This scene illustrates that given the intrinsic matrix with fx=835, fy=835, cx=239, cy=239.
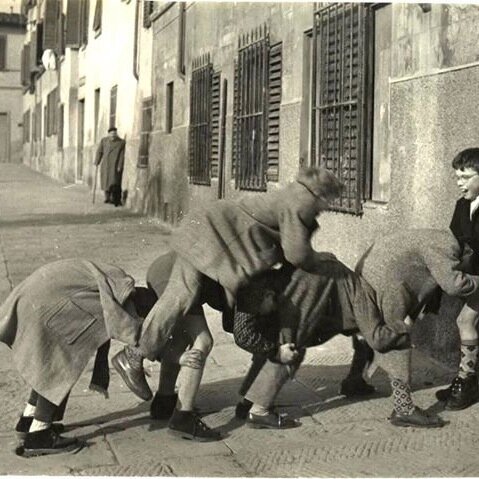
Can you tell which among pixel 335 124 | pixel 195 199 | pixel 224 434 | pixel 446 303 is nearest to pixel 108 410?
pixel 224 434

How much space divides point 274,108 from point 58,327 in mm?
5443

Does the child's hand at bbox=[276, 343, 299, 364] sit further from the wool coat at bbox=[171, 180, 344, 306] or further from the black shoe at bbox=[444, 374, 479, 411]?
the black shoe at bbox=[444, 374, 479, 411]

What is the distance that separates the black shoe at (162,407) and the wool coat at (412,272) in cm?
117

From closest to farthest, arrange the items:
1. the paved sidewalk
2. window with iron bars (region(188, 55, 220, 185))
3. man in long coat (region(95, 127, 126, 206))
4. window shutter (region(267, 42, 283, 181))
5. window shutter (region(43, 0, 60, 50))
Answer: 1. the paved sidewalk
2. window shutter (region(267, 42, 283, 181))
3. window with iron bars (region(188, 55, 220, 185))
4. man in long coat (region(95, 127, 126, 206))
5. window shutter (region(43, 0, 60, 50))

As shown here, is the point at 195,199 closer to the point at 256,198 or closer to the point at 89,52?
the point at 256,198

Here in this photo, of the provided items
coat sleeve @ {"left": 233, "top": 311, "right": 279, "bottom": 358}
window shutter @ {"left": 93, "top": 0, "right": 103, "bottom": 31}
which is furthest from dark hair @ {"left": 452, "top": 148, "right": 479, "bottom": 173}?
window shutter @ {"left": 93, "top": 0, "right": 103, "bottom": 31}

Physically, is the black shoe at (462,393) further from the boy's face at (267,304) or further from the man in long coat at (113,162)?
the man in long coat at (113,162)

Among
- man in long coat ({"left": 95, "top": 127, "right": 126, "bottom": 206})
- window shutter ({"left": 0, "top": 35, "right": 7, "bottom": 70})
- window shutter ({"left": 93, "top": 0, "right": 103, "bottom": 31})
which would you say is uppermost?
window shutter ({"left": 0, "top": 35, "right": 7, "bottom": 70})

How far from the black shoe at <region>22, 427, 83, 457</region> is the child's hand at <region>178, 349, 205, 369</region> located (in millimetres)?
625

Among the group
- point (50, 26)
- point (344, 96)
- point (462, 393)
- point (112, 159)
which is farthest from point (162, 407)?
point (50, 26)

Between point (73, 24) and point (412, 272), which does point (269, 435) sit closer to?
point (412, 272)

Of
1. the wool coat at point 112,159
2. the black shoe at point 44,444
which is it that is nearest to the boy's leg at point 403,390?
the black shoe at point 44,444

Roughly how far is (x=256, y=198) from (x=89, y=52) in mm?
19448

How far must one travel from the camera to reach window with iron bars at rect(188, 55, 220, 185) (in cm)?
1086
